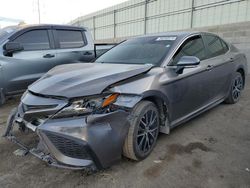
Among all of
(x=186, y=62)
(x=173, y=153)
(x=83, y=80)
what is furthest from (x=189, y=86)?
(x=83, y=80)

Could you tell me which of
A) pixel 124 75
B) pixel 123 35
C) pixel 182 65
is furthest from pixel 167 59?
pixel 123 35

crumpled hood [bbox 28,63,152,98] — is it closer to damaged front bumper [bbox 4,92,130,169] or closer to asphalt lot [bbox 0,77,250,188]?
damaged front bumper [bbox 4,92,130,169]

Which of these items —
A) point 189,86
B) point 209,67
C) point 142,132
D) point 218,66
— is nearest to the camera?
point 142,132

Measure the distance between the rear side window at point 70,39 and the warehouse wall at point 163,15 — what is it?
606 cm

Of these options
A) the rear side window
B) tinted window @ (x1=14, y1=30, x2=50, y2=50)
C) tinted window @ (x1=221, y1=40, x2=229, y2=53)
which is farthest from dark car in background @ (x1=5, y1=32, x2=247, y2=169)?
the rear side window

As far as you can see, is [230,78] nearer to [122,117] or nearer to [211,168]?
[211,168]

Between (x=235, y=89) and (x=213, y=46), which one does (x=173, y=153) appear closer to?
(x=213, y=46)

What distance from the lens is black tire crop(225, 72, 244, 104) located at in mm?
4758

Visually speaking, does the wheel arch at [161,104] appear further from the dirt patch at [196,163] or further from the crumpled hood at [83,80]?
the dirt patch at [196,163]

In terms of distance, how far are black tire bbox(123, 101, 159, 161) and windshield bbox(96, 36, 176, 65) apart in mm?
712

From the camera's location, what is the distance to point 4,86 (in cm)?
451

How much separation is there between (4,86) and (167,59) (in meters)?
3.20

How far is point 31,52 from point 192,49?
319cm

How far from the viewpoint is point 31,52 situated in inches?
190
